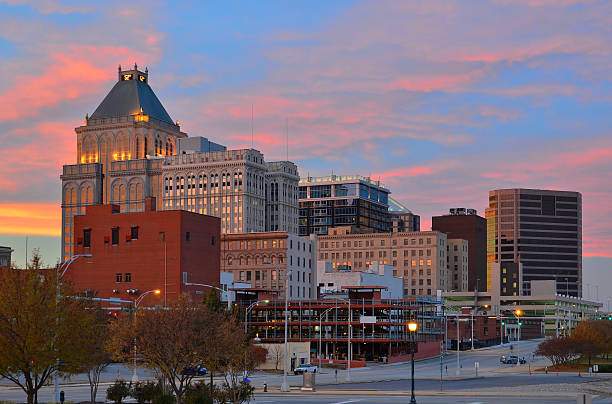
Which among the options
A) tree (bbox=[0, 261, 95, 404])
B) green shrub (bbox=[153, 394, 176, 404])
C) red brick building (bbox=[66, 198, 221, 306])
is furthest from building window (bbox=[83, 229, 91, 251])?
tree (bbox=[0, 261, 95, 404])

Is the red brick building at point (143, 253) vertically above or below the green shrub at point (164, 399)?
above

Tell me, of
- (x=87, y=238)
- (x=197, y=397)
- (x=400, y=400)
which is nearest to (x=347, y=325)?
(x=87, y=238)

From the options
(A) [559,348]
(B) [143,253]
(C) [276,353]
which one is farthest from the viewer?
(B) [143,253]

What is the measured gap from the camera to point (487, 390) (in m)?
78.2

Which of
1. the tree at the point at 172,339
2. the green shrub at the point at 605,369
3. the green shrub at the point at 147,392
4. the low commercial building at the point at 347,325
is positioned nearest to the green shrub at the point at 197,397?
the tree at the point at 172,339

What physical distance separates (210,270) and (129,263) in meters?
14.2

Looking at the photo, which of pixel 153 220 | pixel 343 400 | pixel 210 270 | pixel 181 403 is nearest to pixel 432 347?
pixel 210 270

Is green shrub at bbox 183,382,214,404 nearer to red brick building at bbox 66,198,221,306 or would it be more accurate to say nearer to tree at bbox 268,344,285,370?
tree at bbox 268,344,285,370

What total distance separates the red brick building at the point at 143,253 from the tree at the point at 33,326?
330 feet

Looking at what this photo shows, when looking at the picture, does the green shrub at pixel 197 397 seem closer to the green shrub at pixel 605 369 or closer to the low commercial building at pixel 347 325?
the green shrub at pixel 605 369

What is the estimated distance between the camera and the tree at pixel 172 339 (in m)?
50.4

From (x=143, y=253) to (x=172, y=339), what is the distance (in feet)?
351

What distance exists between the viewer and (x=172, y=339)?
5016 cm

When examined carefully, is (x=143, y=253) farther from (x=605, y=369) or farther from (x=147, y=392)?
(x=147, y=392)
